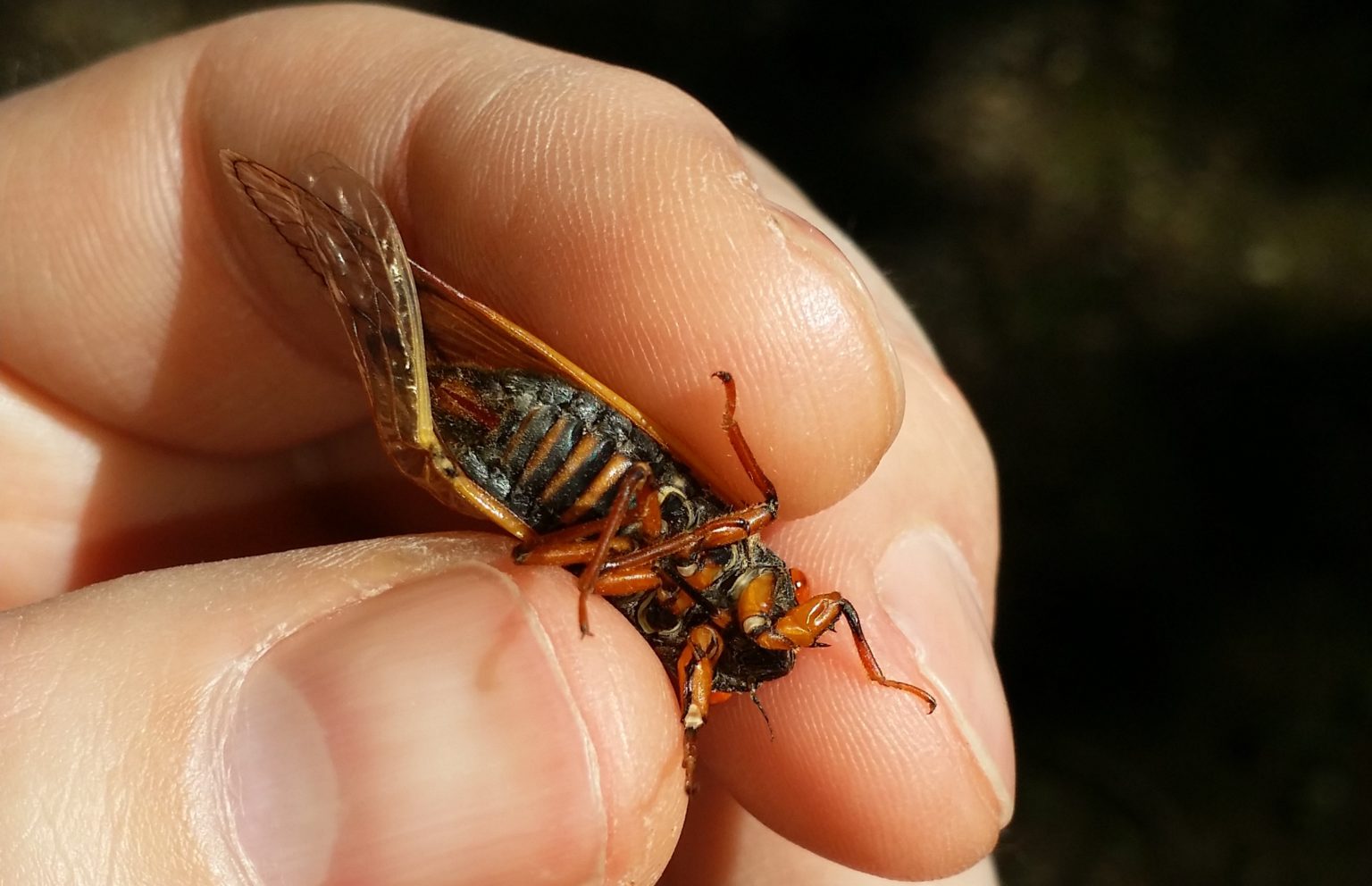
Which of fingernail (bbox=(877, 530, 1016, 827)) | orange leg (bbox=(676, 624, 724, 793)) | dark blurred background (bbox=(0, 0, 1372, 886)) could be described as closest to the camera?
orange leg (bbox=(676, 624, 724, 793))

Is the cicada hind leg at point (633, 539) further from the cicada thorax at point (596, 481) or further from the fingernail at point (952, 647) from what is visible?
the fingernail at point (952, 647)

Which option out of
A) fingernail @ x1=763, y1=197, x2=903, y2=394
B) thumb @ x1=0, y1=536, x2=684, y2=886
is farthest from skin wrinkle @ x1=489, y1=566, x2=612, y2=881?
fingernail @ x1=763, y1=197, x2=903, y2=394

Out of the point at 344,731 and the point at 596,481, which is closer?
the point at 344,731

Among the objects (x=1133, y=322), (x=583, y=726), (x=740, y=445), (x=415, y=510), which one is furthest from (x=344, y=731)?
(x=1133, y=322)

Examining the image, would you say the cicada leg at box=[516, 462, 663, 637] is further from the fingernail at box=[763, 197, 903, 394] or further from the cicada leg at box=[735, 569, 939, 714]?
the fingernail at box=[763, 197, 903, 394]

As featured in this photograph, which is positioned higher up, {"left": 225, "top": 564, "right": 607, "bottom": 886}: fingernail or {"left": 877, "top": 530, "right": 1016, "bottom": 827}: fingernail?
{"left": 225, "top": 564, "right": 607, "bottom": 886}: fingernail

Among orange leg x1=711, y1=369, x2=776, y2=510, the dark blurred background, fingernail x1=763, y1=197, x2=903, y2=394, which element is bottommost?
the dark blurred background

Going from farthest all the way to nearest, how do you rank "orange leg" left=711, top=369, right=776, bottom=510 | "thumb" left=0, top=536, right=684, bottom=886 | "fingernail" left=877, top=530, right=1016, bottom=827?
1. "fingernail" left=877, top=530, right=1016, bottom=827
2. "orange leg" left=711, top=369, right=776, bottom=510
3. "thumb" left=0, top=536, right=684, bottom=886

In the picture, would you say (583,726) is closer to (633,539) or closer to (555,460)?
(633,539)
